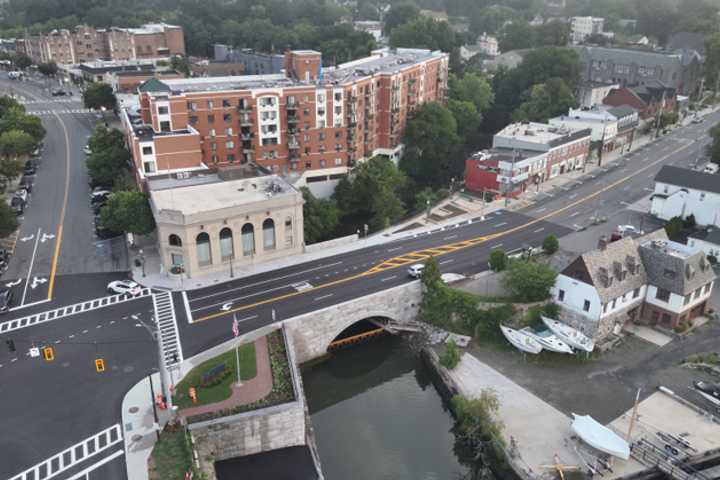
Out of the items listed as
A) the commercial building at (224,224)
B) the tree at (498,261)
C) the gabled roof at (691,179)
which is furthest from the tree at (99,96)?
the gabled roof at (691,179)

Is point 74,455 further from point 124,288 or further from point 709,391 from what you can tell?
point 709,391

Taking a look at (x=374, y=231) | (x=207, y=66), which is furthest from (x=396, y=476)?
(x=207, y=66)

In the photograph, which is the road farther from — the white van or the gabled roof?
the white van

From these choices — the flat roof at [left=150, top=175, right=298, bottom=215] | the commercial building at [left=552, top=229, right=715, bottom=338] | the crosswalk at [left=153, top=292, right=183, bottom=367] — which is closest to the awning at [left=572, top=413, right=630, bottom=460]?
the commercial building at [left=552, top=229, right=715, bottom=338]

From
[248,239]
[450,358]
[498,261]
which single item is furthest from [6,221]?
[498,261]

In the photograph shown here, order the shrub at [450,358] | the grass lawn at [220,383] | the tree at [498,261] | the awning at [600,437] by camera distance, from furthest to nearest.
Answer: the tree at [498,261] → the shrub at [450,358] → the grass lawn at [220,383] → the awning at [600,437]

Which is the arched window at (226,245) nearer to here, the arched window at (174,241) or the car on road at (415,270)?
the arched window at (174,241)
